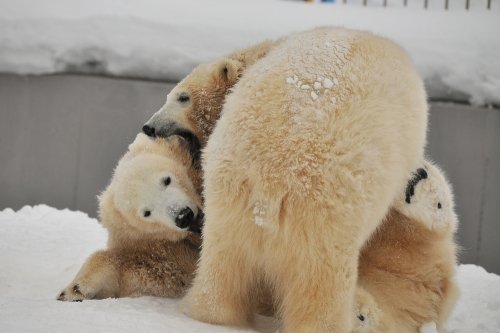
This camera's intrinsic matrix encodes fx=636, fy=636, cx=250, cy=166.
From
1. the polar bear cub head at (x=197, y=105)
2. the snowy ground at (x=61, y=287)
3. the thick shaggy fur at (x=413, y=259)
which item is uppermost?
the polar bear cub head at (x=197, y=105)

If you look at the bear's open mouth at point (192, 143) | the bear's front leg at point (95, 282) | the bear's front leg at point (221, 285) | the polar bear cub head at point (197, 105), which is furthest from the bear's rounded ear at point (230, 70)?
the bear's front leg at point (95, 282)

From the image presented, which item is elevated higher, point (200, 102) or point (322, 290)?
point (200, 102)

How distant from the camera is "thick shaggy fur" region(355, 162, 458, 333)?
234 centimetres

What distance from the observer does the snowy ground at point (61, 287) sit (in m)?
1.92

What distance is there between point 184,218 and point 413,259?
34.8 inches

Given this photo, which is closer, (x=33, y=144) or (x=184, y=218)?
(x=184, y=218)

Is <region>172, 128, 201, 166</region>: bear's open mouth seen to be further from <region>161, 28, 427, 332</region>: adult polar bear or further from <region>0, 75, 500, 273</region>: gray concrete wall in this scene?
<region>0, 75, 500, 273</region>: gray concrete wall

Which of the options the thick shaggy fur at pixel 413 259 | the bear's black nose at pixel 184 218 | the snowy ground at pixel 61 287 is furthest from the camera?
the bear's black nose at pixel 184 218

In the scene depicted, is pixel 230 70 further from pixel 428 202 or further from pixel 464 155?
pixel 464 155

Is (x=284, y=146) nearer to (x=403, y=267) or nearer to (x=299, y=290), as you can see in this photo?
(x=299, y=290)

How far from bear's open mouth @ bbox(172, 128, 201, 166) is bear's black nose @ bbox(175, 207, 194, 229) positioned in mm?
Result: 345

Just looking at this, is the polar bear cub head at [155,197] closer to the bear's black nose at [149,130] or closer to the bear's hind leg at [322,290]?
the bear's black nose at [149,130]

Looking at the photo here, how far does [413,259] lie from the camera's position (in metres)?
2.39

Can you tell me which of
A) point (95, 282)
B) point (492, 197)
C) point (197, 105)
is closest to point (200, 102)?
point (197, 105)
